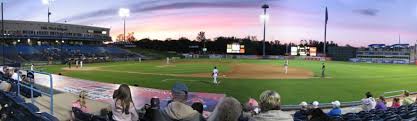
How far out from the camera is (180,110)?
4.79 meters

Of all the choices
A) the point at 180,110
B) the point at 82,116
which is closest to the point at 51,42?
the point at 82,116

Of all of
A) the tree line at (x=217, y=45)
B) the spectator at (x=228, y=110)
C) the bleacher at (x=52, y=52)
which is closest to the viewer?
the spectator at (x=228, y=110)

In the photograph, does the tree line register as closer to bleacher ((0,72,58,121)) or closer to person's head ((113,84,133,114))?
bleacher ((0,72,58,121))

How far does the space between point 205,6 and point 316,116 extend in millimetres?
21495

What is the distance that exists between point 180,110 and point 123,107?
50.7 inches

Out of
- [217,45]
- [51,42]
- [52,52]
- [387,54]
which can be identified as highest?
[51,42]

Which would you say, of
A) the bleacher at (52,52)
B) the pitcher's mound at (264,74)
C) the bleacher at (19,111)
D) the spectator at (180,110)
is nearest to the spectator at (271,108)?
the spectator at (180,110)

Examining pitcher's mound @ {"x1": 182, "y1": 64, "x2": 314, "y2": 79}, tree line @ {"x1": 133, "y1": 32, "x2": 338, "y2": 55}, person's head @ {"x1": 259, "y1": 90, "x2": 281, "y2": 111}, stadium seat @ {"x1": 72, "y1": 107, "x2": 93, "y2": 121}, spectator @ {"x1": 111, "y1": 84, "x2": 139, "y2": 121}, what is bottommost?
pitcher's mound @ {"x1": 182, "y1": 64, "x2": 314, "y2": 79}

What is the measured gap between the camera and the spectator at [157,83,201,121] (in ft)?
15.6

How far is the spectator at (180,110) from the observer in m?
4.77

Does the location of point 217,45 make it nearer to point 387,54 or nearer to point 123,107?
point 387,54

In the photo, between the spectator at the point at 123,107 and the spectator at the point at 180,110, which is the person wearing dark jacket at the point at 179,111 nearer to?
the spectator at the point at 180,110

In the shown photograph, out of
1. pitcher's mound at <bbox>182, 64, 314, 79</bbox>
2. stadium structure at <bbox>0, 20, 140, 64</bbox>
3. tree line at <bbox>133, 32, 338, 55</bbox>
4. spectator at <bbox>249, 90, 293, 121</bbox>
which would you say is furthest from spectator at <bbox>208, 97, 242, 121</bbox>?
tree line at <bbox>133, 32, 338, 55</bbox>

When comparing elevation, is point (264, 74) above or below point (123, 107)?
below
